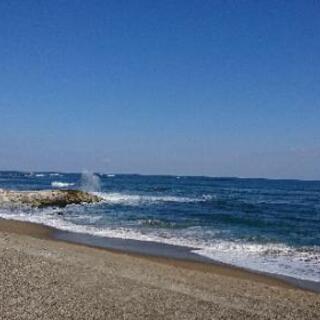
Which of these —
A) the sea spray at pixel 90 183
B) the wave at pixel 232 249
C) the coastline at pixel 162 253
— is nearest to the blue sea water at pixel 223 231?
the wave at pixel 232 249

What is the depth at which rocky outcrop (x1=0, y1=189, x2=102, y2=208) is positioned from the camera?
139 feet

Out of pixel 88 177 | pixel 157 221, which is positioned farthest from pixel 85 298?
pixel 88 177

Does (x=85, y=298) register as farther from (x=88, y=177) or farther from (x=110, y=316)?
(x=88, y=177)

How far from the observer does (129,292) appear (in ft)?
33.9

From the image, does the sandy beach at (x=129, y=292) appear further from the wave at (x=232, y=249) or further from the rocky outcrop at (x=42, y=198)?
the rocky outcrop at (x=42, y=198)

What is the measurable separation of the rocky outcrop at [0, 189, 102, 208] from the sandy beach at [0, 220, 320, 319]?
28.3 metres

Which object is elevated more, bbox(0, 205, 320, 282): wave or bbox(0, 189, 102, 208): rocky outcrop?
bbox(0, 189, 102, 208): rocky outcrop

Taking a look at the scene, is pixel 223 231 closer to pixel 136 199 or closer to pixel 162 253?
pixel 162 253

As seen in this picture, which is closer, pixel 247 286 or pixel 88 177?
pixel 247 286

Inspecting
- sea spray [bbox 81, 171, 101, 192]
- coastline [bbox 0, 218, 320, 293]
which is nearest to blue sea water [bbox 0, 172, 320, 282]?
coastline [bbox 0, 218, 320, 293]

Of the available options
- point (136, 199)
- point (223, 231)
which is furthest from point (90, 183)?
point (223, 231)

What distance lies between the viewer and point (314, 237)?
80.9 feet

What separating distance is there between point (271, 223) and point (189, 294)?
21.4 meters

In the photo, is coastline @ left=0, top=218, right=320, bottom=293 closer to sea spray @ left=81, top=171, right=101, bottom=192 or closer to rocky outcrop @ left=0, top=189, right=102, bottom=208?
rocky outcrop @ left=0, top=189, right=102, bottom=208
